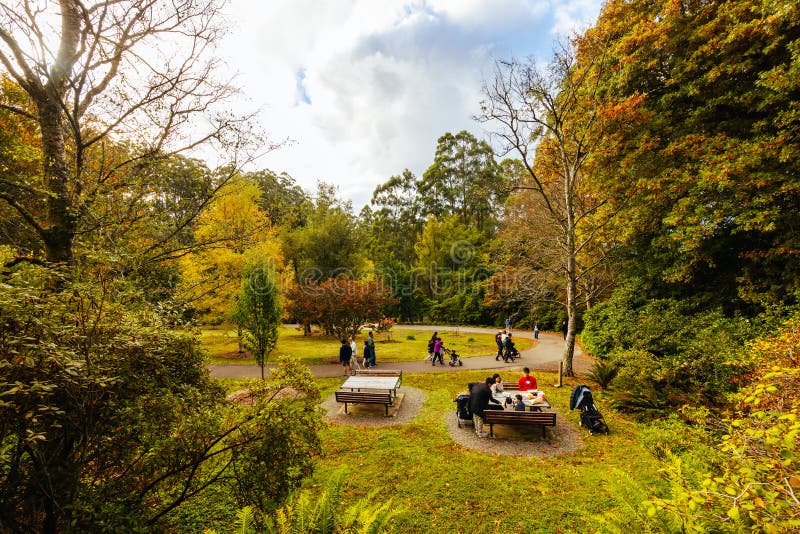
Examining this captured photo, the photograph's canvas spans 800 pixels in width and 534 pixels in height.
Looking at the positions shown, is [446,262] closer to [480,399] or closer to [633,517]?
[480,399]

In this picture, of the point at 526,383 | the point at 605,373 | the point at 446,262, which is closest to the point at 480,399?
the point at 526,383

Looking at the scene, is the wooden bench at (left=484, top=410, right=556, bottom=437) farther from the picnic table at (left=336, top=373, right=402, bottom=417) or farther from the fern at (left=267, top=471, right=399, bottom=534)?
the fern at (left=267, top=471, right=399, bottom=534)

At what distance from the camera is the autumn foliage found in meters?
19.1

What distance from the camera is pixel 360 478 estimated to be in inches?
239

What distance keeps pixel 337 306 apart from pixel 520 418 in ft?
43.6

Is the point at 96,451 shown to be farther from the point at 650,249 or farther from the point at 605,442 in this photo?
the point at 650,249

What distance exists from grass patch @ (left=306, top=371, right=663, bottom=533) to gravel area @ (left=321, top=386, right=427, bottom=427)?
444 mm

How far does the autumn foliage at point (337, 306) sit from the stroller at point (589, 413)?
12950 mm

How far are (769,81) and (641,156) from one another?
3.63 meters

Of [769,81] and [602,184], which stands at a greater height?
[769,81]

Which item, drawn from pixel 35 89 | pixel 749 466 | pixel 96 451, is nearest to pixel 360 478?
pixel 96 451

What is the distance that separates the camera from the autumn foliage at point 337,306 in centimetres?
1909

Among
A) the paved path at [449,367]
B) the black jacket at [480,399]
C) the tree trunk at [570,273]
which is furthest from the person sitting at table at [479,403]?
the paved path at [449,367]

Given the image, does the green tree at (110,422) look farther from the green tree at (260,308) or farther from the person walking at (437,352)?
the person walking at (437,352)
